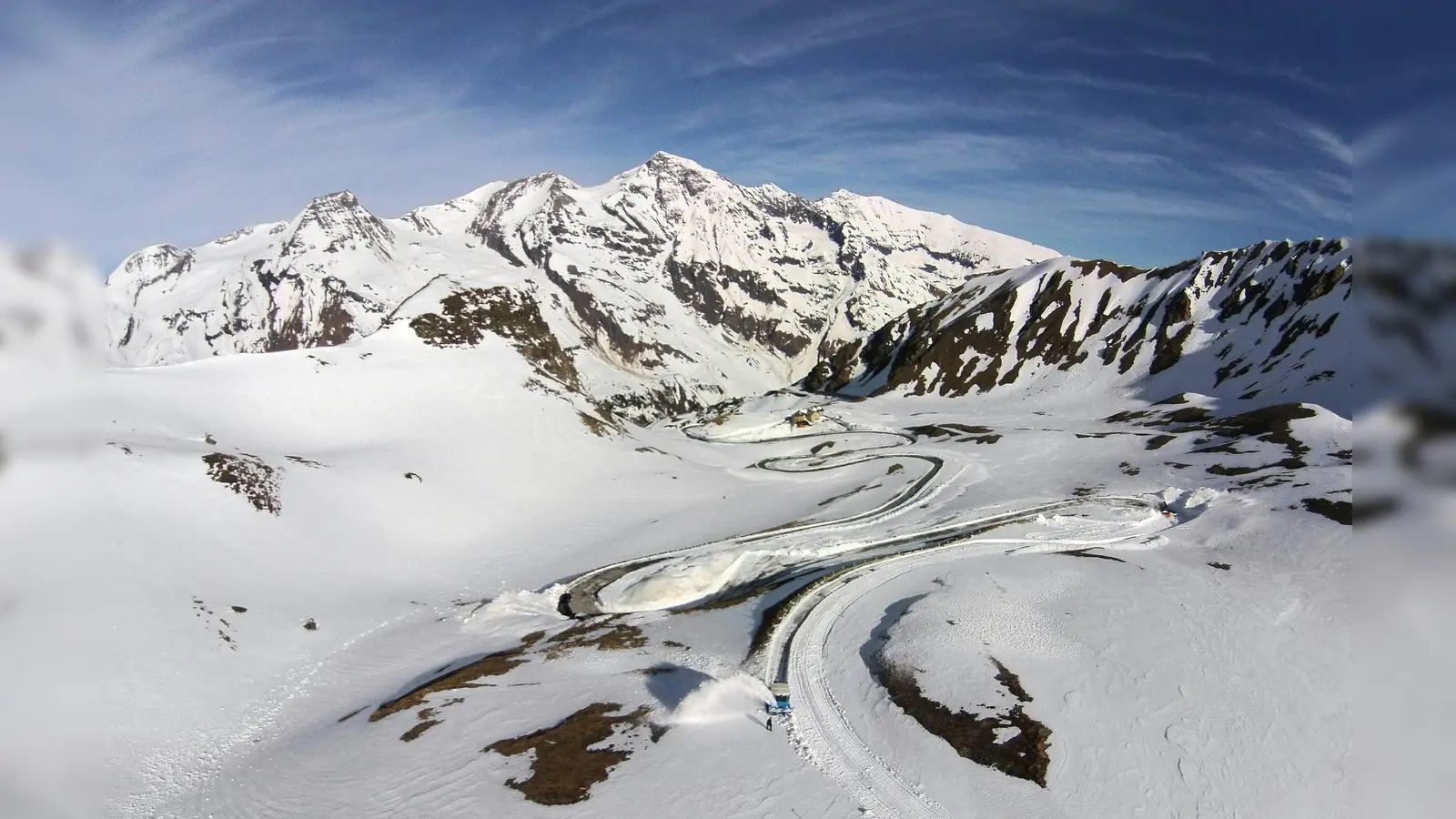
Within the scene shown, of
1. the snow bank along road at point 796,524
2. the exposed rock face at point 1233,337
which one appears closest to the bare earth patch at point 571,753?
the snow bank along road at point 796,524

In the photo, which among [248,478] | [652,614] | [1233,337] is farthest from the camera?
[1233,337]

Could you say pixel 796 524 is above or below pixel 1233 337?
below

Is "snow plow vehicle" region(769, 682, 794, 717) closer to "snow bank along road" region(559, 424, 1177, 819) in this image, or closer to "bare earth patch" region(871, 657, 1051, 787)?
"snow bank along road" region(559, 424, 1177, 819)

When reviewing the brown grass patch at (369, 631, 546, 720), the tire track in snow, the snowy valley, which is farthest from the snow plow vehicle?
the brown grass patch at (369, 631, 546, 720)

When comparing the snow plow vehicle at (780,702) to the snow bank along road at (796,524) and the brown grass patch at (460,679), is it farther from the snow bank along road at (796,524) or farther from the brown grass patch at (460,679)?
the snow bank along road at (796,524)

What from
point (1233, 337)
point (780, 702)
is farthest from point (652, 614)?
point (1233, 337)

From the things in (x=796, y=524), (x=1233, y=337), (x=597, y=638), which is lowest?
(x=597, y=638)

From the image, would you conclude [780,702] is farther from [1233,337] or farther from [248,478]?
[1233,337]

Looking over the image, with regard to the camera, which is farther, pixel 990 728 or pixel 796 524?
pixel 796 524
